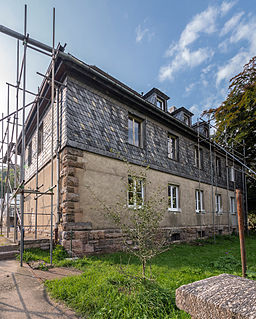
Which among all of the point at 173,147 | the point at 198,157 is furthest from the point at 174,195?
the point at 198,157

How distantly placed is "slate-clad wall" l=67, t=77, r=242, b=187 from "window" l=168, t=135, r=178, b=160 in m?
0.31

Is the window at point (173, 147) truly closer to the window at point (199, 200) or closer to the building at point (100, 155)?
the building at point (100, 155)

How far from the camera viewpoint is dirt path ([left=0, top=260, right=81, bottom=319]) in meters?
2.78

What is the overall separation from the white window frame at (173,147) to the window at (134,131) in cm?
253

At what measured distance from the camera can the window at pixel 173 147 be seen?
40.2 ft

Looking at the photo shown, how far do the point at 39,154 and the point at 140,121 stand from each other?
521cm

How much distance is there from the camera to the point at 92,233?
711 cm

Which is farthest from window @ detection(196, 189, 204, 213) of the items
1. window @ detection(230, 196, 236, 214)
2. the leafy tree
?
window @ detection(230, 196, 236, 214)

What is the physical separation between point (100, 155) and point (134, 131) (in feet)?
9.10

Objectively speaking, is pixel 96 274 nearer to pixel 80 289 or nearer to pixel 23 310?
pixel 80 289

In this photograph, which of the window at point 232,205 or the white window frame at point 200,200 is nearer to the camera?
the white window frame at point 200,200

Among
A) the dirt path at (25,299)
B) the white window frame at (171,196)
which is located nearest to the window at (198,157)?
the white window frame at (171,196)

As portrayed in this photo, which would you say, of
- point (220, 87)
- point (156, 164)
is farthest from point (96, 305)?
point (220, 87)

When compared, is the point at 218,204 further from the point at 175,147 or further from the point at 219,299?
the point at 219,299
